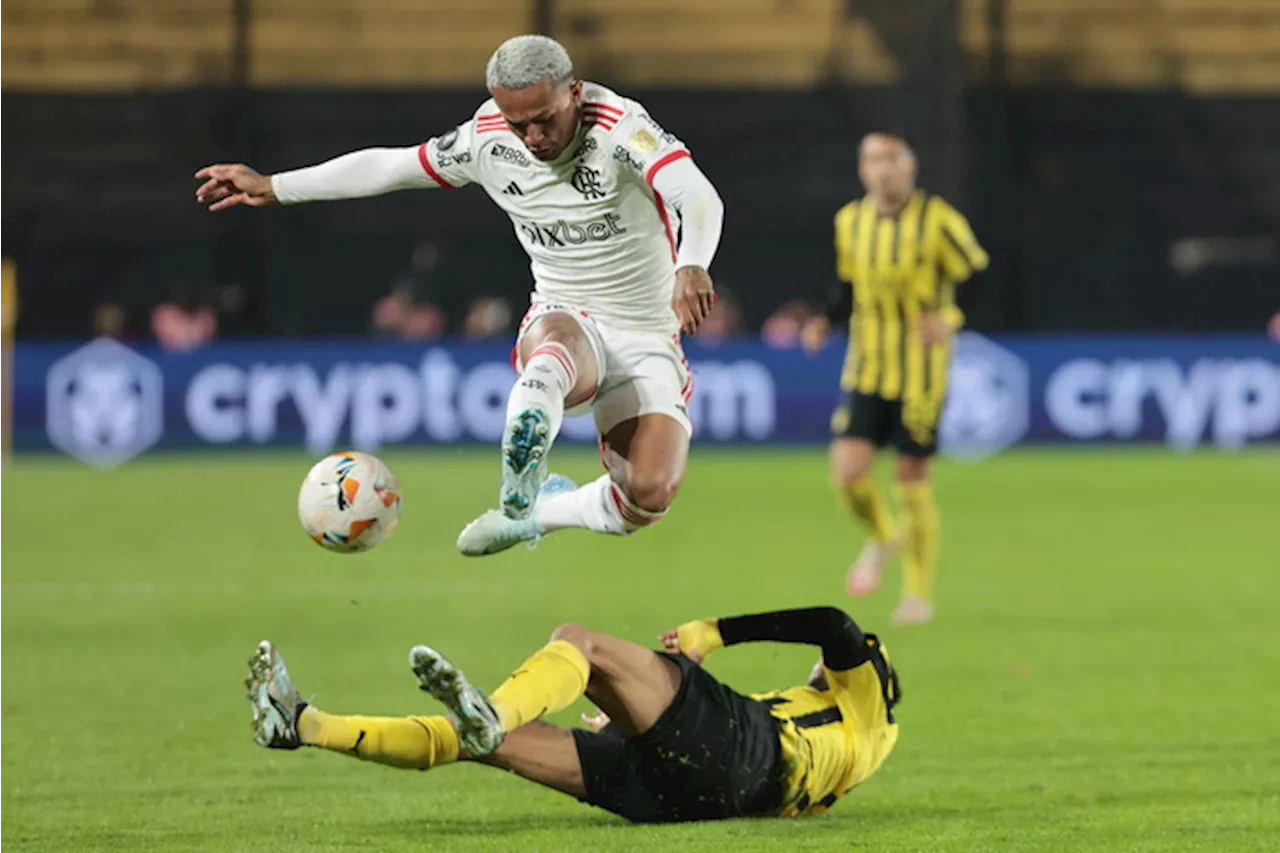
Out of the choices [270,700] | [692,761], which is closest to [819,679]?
[692,761]

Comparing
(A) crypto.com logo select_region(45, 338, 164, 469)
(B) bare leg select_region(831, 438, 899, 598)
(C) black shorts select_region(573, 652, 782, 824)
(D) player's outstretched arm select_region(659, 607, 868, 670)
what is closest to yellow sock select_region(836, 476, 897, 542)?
(B) bare leg select_region(831, 438, 899, 598)

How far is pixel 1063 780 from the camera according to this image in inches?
250

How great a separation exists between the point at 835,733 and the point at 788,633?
0.32 metres

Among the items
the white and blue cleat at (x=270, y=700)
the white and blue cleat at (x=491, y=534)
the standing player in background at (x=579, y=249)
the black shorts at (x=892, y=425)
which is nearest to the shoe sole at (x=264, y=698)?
the white and blue cleat at (x=270, y=700)

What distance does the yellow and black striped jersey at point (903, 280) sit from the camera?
10.1m

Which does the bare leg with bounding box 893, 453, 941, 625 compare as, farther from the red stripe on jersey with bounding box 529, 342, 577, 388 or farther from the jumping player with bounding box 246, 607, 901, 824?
the jumping player with bounding box 246, 607, 901, 824

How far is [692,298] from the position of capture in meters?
5.62

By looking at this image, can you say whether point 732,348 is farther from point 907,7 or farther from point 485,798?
point 485,798

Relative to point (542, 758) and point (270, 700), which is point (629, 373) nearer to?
point (542, 758)

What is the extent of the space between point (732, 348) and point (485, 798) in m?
13.2

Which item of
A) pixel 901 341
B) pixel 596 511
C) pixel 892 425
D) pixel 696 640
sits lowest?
pixel 696 640

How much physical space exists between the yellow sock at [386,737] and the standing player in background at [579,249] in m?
0.84

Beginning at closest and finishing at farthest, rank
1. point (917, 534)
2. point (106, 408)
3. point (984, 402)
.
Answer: point (917, 534)
point (984, 402)
point (106, 408)

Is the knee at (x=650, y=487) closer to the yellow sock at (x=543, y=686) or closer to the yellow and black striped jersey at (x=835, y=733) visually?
the yellow and black striped jersey at (x=835, y=733)
